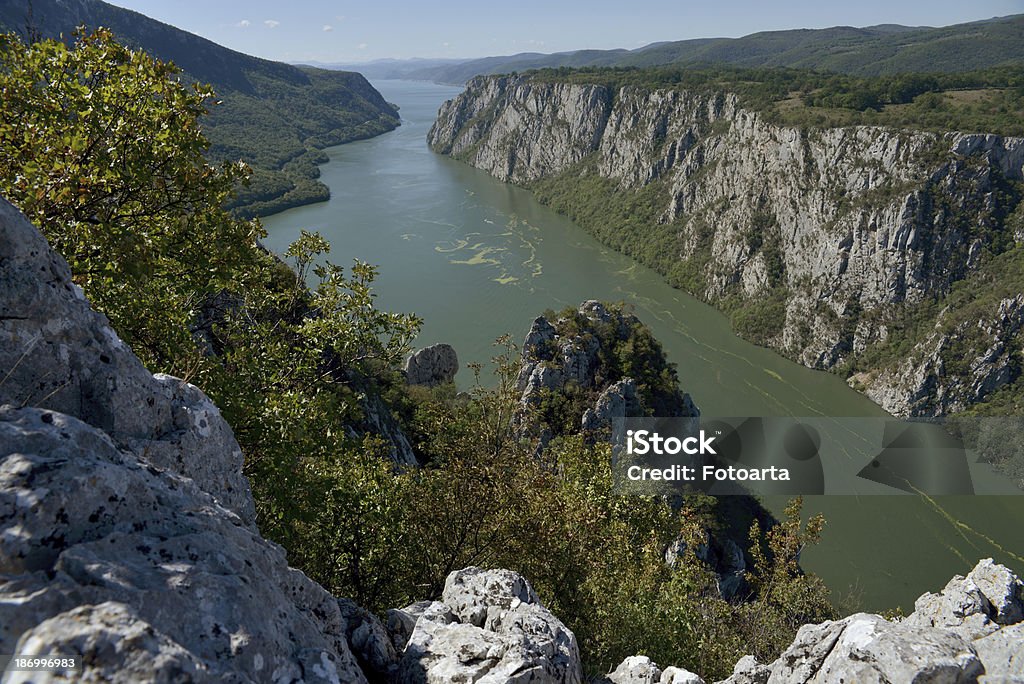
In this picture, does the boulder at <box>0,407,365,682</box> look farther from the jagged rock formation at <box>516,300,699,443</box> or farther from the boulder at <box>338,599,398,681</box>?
the jagged rock formation at <box>516,300,699,443</box>

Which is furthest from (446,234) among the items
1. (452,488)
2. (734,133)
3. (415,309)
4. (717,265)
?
(452,488)

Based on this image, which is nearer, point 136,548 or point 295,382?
point 136,548

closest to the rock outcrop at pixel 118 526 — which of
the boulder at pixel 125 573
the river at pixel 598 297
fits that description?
the boulder at pixel 125 573

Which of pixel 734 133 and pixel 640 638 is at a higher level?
pixel 734 133

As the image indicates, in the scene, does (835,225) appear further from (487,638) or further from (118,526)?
(118,526)

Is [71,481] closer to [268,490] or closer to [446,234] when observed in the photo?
[268,490]

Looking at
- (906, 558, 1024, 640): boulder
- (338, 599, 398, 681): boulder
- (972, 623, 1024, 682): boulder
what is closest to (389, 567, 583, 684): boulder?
(338, 599, 398, 681): boulder

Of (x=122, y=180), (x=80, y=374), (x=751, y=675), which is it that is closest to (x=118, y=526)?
(x=80, y=374)
